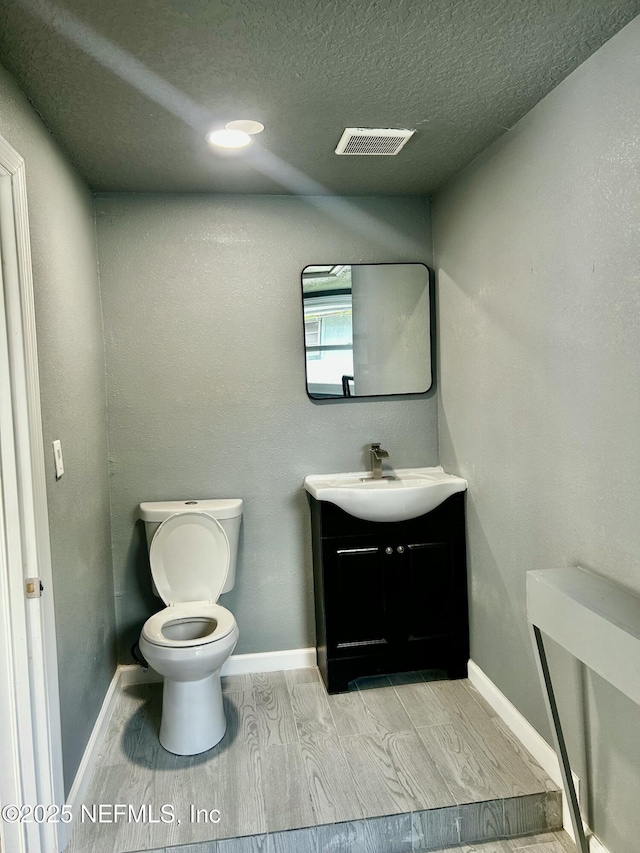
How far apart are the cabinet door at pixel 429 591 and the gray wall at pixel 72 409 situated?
129 centimetres

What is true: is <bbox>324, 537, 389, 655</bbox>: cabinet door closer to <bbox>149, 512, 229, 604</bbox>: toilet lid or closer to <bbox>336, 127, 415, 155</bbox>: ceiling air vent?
<bbox>149, 512, 229, 604</bbox>: toilet lid

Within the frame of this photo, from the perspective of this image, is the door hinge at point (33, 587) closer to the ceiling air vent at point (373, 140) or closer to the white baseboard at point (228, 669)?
the white baseboard at point (228, 669)

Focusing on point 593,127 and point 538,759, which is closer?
point 593,127

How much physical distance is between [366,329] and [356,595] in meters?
1.22

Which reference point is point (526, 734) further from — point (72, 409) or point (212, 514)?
point (72, 409)

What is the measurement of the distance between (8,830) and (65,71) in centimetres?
204

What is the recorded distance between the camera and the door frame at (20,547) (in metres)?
1.58

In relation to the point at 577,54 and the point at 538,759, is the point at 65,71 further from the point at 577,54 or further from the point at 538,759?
the point at 538,759

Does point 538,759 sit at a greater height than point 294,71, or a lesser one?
lesser

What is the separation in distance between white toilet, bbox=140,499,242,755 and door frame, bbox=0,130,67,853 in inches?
21.1

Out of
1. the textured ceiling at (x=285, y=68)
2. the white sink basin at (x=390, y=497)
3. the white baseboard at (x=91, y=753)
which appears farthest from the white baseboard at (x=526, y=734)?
the textured ceiling at (x=285, y=68)

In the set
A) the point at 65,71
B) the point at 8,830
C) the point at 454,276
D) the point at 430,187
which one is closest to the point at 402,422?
the point at 454,276

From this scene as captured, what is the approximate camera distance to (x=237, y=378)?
9.07 ft

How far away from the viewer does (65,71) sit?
1615 mm
